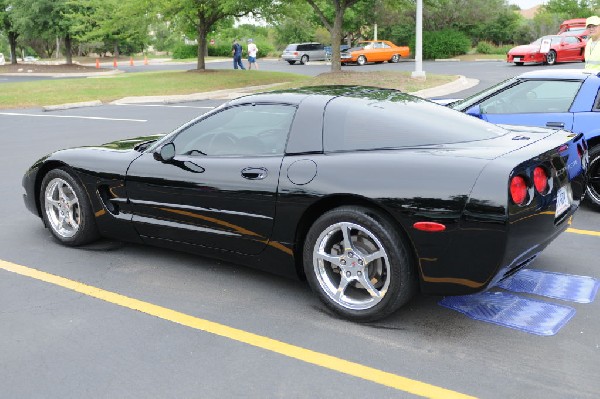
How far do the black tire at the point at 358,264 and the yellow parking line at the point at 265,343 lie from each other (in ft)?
1.56

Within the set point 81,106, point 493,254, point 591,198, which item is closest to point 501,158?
point 493,254

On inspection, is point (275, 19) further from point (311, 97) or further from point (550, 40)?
point (311, 97)

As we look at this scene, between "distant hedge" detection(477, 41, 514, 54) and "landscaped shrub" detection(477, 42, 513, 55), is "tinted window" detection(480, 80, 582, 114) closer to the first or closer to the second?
"landscaped shrub" detection(477, 42, 513, 55)

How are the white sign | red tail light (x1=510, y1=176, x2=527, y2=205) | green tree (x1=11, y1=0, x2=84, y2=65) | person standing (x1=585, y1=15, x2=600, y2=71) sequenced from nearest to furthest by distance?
red tail light (x1=510, y1=176, x2=527, y2=205), person standing (x1=585, y1=15, x2=600, y2=71), the white sign, green tree (x1=11, y1=0, x2=84, y2=65)

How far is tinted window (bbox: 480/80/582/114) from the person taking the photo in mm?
6465

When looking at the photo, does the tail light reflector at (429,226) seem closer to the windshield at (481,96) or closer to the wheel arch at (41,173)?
the wheel arch at (41,173)

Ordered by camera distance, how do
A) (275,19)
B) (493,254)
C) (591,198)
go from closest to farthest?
1. (493,254)
2. (591,198)
3. (275,19)

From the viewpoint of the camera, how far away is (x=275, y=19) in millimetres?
27109

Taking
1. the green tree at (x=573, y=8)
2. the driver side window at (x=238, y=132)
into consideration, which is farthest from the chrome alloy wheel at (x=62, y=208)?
the green tree at (x=573, y=8)

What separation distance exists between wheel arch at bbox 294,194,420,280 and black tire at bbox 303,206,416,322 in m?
0.02

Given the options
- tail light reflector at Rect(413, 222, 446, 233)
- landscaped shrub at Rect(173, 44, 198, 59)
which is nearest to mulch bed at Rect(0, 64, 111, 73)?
landscaped shrub at Rect(173, 44, 198, 59)

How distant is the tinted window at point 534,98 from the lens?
6.46m

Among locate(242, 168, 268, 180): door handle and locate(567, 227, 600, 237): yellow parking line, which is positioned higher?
locate(242, 168, 268, 180): door handle

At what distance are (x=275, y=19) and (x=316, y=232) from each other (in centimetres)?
2451
